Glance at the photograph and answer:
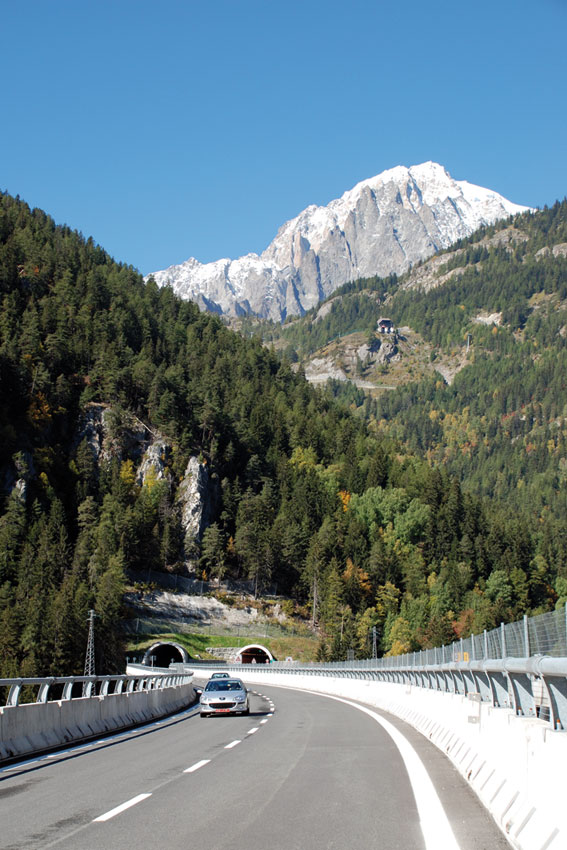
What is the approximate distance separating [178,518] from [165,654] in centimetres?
2995

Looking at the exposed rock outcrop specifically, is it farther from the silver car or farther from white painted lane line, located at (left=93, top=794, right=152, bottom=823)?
white painted lane line, located at (left=93, top=794, right=152, bottom=823)

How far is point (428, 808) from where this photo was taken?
11.3m

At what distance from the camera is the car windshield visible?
30859 mm

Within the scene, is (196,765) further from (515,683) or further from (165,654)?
(165,654)

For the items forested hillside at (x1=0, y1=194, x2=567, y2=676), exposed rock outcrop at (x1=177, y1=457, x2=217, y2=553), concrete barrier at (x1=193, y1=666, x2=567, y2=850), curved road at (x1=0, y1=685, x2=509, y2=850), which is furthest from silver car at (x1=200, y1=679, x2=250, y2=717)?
exposed rock outcrop at (x1=177, y1=457, x2=217, y2=553)

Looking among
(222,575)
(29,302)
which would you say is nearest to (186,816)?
(222,575)

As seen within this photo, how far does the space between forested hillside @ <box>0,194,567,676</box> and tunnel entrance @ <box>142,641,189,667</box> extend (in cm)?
404

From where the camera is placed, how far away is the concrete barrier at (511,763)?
7.51 meters

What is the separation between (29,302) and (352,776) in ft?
573

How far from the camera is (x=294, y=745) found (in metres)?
19.7

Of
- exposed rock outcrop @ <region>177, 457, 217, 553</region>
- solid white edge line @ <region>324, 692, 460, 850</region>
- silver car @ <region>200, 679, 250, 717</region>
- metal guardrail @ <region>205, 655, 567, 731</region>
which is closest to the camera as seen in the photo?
metal guardrail @ <region>205, 655, 567, 731</region>

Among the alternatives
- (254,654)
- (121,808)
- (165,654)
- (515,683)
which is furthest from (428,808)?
(165,654)

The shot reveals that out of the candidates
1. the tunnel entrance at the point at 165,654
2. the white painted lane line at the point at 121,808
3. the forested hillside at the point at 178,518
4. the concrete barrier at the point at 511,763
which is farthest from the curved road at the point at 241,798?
the tunnel entrance at the point at 165,654

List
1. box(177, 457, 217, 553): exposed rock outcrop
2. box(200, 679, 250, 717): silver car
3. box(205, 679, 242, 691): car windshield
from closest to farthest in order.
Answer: box(200, 679, 250, 717): silver car → box(205, 679, 242, 691): car windshield → box(177, 457, 217, 553): exposed rock outcrop
